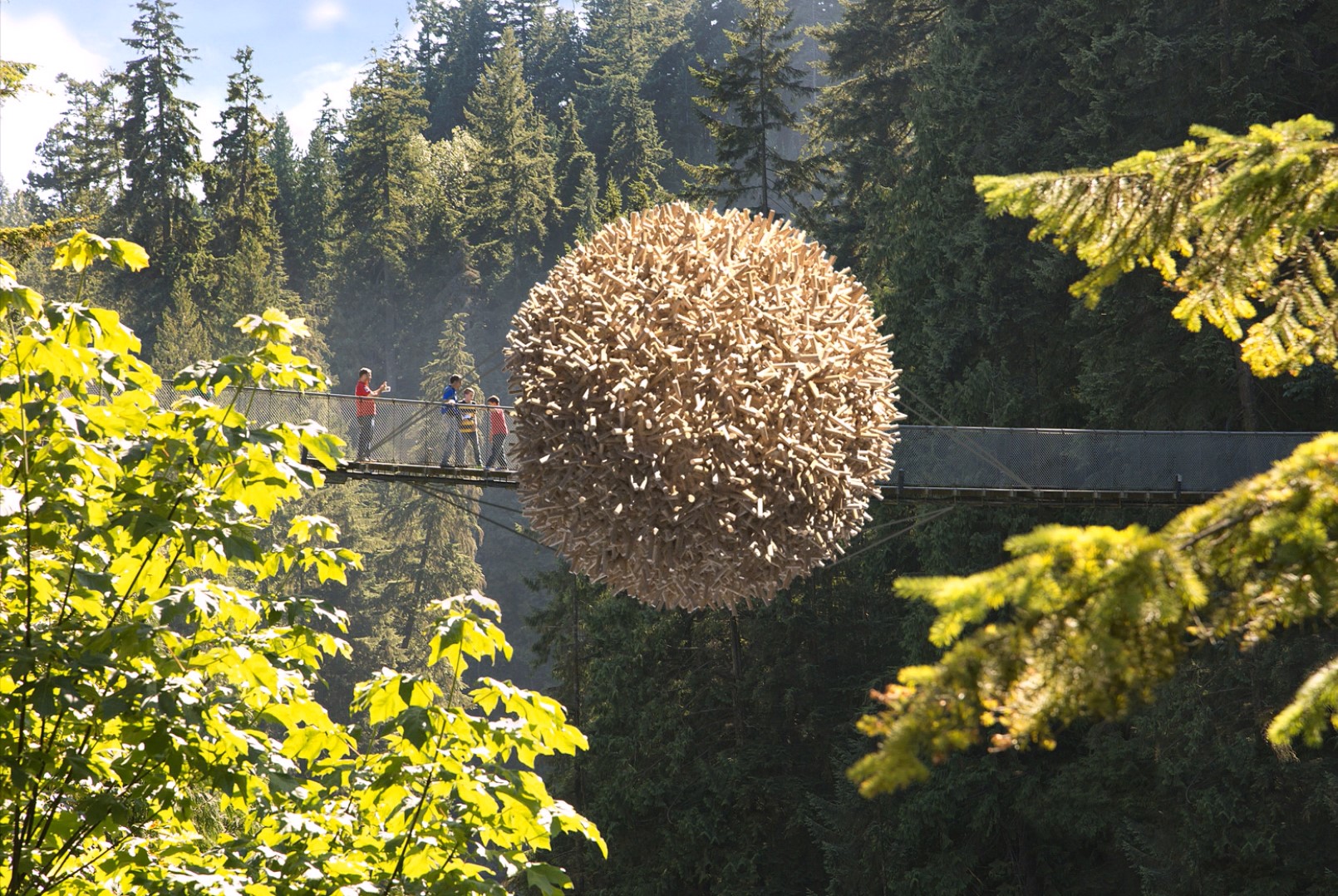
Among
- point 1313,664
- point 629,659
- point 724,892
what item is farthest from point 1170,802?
point 629,659

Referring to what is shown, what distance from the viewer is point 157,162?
37.2m

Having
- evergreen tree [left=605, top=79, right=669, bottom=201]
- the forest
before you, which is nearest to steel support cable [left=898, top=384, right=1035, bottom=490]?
the forest

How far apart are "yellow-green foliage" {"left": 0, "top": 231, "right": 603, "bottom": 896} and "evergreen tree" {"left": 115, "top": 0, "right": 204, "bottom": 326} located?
35.2 m

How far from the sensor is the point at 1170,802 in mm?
13609

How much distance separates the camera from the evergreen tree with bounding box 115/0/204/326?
121 feet

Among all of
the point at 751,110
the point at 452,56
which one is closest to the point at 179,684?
the point at 751,110

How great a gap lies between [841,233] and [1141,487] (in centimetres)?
1168

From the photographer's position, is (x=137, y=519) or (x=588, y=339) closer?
(x=137, y=519)

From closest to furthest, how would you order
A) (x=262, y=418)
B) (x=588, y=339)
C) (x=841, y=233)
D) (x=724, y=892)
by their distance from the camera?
(x=588, y=339)
(x=262, y=418)
(x=724, y=892)
(x=841, y=233)

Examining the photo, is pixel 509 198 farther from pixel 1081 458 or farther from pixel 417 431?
pixel 1081 458

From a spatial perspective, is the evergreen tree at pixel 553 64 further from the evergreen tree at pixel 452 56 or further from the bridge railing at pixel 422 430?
the bridge railing at pixel 422 430

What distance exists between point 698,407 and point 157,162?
37216 millimetres

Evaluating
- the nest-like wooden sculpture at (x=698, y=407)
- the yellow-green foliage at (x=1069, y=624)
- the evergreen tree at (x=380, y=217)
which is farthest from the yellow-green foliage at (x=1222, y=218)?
the evergreen tree at (x=380, y=217)

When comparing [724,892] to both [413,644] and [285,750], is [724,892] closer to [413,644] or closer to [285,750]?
[285,750]
